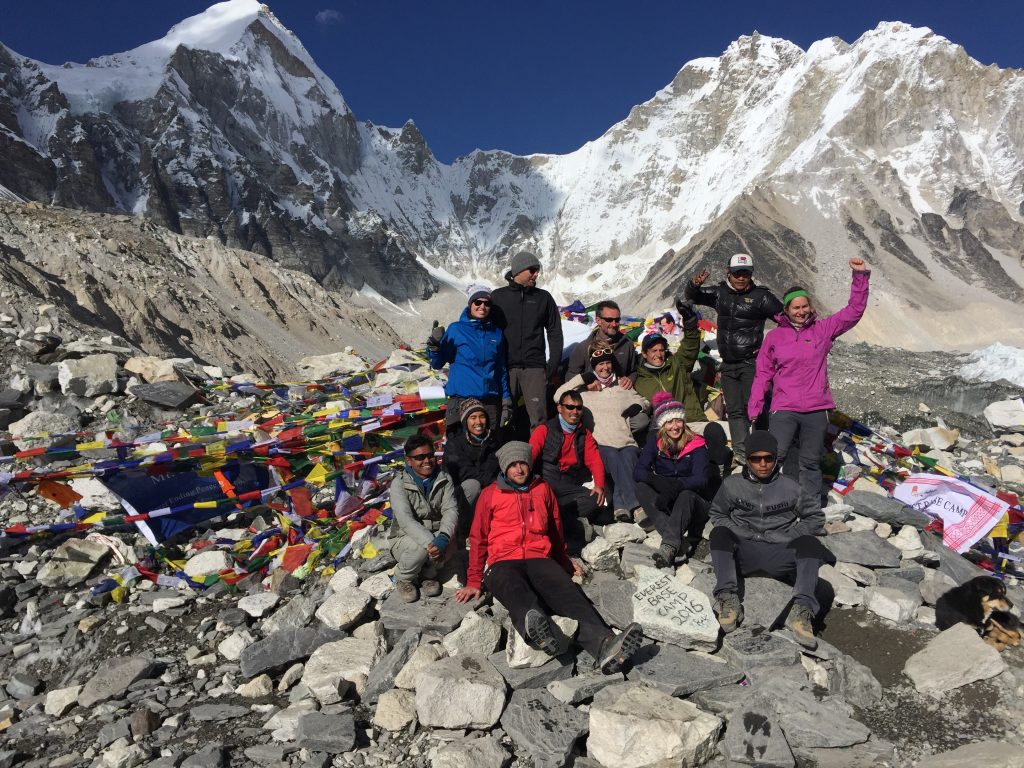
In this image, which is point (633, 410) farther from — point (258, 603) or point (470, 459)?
point (258, 603)

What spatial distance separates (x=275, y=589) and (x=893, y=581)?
4.91 m

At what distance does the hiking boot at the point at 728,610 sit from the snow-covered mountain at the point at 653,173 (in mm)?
69148

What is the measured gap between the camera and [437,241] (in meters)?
142

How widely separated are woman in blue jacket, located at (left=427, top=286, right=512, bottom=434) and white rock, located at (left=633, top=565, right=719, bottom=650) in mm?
2018

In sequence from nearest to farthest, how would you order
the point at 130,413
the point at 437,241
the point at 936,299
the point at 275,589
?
1. the point at 275,589
2. the point at 130,413
3. the point at 936,299
4. the point at 437,241

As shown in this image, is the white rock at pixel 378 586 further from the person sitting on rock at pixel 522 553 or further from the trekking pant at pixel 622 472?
the trekking pant at pixel 622 472

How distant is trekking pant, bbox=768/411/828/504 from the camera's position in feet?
16.9

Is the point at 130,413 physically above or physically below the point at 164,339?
below

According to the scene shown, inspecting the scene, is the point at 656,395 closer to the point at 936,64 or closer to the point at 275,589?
the point at 275,589

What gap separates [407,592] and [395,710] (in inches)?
35.8

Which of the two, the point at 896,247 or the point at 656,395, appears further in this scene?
the point at 896,247

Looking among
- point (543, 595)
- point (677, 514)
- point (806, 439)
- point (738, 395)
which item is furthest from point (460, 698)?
point (738, 395)

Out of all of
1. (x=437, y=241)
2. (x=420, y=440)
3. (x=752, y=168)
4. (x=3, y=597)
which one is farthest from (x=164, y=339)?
(x=437, y=241)

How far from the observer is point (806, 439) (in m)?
5.17
